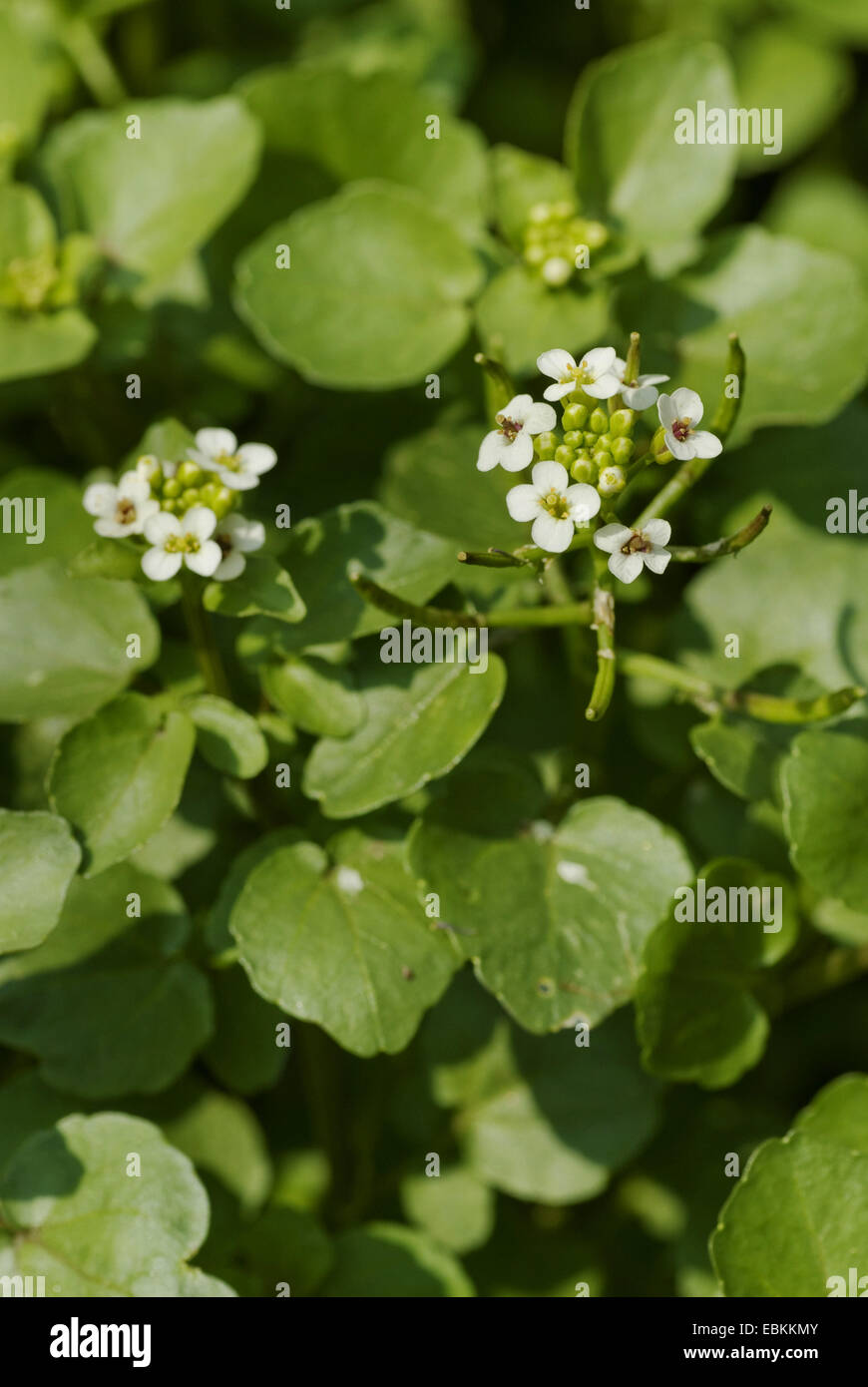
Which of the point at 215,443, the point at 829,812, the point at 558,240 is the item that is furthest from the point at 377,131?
the point at 829,812

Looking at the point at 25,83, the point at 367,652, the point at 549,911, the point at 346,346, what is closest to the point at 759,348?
the point at 346,346

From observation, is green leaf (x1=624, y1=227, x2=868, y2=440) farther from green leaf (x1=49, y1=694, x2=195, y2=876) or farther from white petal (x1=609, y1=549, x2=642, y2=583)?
green leaf (x1=49, y1=694, x2=195, y2=876)

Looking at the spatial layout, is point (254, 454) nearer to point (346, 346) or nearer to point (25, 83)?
point (346, 346)

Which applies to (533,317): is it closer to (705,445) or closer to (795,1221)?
(705,445)

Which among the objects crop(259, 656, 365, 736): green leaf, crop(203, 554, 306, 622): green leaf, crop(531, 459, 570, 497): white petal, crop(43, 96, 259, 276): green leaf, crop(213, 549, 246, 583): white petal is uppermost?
crop(43, 96, 259, 276): green leaf

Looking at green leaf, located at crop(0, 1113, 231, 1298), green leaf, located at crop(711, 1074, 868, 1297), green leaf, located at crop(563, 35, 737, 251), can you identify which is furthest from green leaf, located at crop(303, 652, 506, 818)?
green leaf, located at crop(563, 35, 737, 251)

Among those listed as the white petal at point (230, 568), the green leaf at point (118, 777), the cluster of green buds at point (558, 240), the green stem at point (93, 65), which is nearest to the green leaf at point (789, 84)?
the cluster of green buds at point (558, 240)
